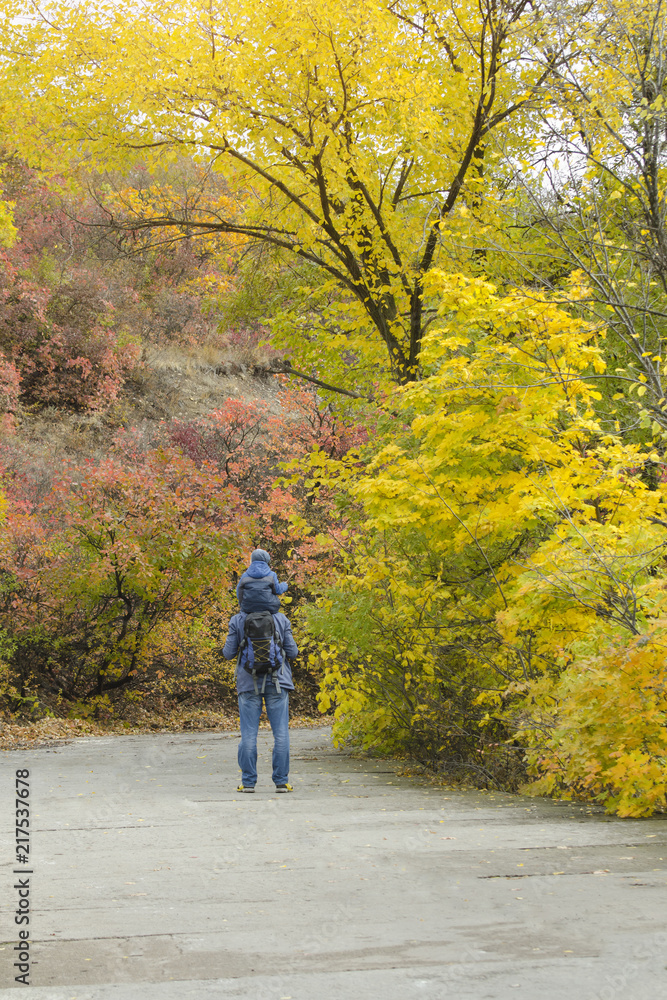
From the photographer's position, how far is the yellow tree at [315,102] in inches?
438

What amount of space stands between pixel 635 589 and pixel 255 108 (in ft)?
25.4

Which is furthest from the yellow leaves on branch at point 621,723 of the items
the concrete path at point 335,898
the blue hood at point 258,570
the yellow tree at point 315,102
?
the yellow tree at point 315,102

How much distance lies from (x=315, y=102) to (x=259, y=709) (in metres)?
7.11

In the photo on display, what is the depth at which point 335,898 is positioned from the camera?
4441 mm

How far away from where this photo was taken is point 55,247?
31188mm

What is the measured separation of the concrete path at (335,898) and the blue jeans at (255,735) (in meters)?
0.28

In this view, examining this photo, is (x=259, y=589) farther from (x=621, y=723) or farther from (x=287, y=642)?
(x=621, y=723)

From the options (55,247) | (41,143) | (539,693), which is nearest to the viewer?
(539,693)

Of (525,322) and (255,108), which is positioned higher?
(255,108)

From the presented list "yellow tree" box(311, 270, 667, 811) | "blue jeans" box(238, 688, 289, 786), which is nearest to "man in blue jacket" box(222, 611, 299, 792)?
"blue jeans" box(238, 688, 289, 786)

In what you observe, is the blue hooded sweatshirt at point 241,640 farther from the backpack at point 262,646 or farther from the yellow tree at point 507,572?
the yellow tree at point 507,572

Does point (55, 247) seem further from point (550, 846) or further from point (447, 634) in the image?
point (550, 846)

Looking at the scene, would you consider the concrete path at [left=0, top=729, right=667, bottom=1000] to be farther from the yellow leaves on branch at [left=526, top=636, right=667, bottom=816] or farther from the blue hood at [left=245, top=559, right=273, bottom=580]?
the blue hood at [left=245, top=559, right=273, bottom=580]

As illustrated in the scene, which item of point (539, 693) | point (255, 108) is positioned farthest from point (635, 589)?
point (255, 108)
